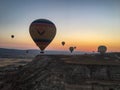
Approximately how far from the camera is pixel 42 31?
5784 centimetres

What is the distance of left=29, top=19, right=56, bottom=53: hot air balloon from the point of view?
190 ft

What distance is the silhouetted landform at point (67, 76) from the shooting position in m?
49.2

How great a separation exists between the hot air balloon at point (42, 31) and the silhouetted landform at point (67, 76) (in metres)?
6.25

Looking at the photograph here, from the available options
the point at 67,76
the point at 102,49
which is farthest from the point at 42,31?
the point at 102,49

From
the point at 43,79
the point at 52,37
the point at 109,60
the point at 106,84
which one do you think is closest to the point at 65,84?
the point at 43,79

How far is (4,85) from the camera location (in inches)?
2314

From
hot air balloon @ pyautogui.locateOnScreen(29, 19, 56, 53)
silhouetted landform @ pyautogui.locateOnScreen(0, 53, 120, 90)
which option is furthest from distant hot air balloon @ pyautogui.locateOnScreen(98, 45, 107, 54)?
hot air balloon @ pyautogui.locateOnScreen(29, 19, 56, 53)

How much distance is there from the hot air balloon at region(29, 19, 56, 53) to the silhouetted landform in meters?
6.25

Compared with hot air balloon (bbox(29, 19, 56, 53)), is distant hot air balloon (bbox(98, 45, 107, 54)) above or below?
below

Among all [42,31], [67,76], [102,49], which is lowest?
[67,76]

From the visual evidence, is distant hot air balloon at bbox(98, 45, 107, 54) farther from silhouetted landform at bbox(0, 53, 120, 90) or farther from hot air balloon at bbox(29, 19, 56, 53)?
hot air balloon at bbox(29, 19, 56, 53)

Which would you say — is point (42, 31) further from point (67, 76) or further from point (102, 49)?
point (102, 49)

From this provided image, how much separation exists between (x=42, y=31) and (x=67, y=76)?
12983mm

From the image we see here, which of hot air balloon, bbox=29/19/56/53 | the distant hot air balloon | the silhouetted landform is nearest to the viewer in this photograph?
the silhouetted landform
